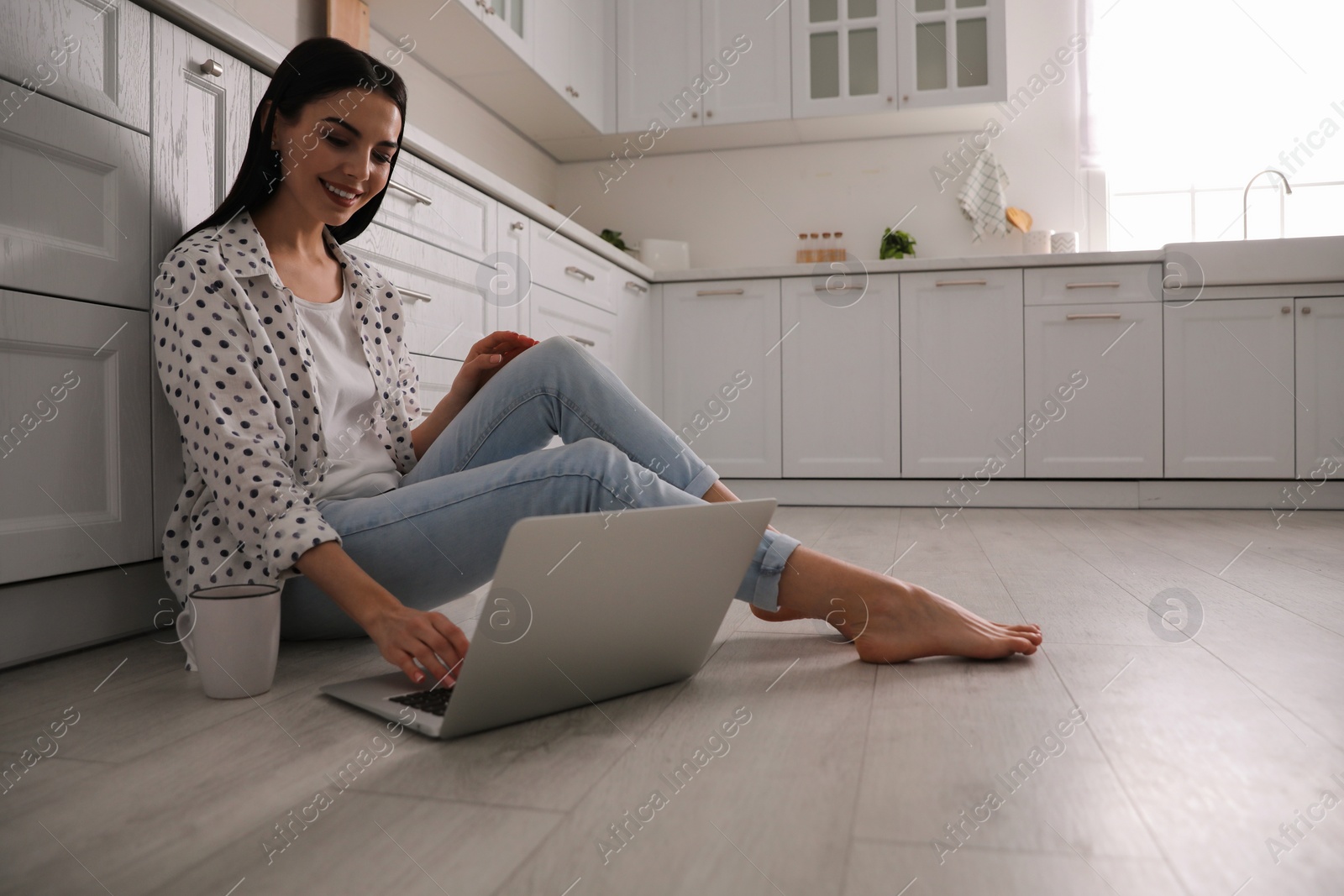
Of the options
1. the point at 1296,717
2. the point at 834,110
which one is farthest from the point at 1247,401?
the point at 1296,717

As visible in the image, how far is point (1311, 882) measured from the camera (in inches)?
23.1

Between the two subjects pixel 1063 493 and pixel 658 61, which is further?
pixel 658 61

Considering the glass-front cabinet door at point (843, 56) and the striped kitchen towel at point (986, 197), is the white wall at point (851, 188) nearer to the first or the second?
the striped kitchen towel at point (986, 197)

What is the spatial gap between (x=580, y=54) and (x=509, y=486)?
299cm

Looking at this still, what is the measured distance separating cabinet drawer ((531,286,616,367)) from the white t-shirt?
1157mm

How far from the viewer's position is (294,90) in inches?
47.9

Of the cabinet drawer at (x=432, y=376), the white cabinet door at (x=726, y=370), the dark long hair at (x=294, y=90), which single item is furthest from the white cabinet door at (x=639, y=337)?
the dark long hair at (x=294, y=90)

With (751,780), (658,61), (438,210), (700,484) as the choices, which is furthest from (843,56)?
(751,780)

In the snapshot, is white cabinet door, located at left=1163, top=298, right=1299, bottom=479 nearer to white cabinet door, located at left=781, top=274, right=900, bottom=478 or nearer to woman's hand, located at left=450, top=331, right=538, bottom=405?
white cabinet door, located at left=781, top=274, right=900, bottom=478

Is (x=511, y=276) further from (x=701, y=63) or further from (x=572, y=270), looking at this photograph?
(x=701, y=63)

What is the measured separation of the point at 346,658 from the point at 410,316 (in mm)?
968

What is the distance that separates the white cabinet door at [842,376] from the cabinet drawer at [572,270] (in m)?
0.72

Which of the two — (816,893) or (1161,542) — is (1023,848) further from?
(1161,542)

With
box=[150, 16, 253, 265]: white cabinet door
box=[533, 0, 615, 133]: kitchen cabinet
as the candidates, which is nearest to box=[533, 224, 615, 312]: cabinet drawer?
box=[533, 0, 615, 133]: kitchen cabinet
